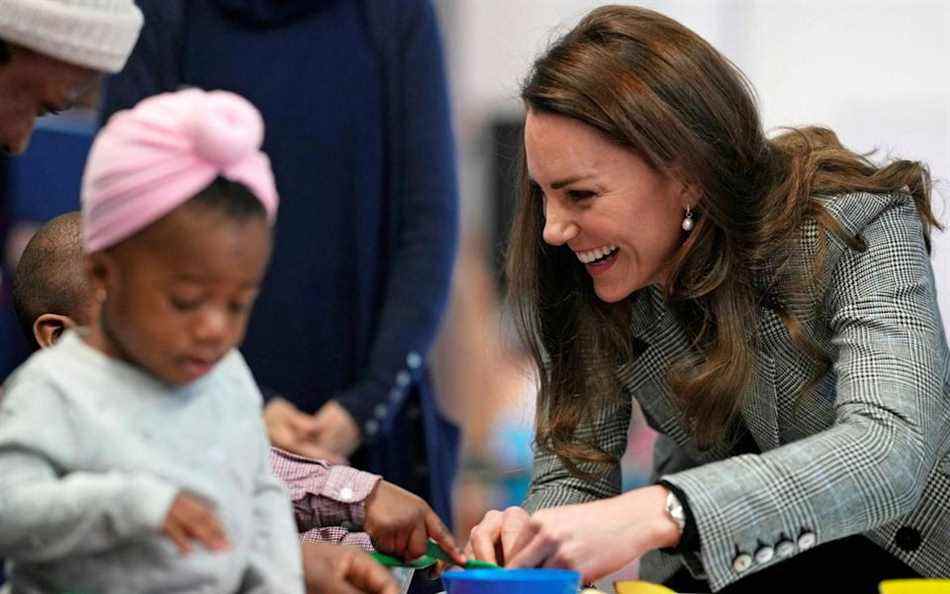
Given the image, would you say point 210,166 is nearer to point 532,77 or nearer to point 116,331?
point 116,331

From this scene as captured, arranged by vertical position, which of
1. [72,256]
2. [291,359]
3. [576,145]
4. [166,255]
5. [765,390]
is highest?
[166,255]

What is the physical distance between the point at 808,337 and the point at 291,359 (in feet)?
2.98

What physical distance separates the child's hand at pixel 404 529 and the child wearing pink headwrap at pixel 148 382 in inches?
16.9

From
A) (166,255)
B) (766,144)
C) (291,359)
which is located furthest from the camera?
(291,359)

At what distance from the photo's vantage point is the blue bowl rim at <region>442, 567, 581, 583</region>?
127 cm

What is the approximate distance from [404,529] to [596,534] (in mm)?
191

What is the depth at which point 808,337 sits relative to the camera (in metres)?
1.80

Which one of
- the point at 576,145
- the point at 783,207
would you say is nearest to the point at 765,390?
the point at 783,207

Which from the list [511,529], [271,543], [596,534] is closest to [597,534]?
[596,534]

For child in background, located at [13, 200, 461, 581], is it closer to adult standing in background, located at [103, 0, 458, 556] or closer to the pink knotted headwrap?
the pink knotted headwrap

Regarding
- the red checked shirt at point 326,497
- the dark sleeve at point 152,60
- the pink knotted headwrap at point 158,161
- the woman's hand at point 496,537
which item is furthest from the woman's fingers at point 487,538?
the dark sleeve at point 152,60

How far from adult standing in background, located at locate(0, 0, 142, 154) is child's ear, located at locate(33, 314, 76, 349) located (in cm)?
17

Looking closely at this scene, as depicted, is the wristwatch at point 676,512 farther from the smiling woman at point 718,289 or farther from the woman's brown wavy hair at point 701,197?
the woman's brown wavy hair at point 701,197

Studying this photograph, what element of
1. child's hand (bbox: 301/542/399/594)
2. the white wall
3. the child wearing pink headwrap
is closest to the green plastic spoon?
child's hand (bbox: 301/542/399/594)
